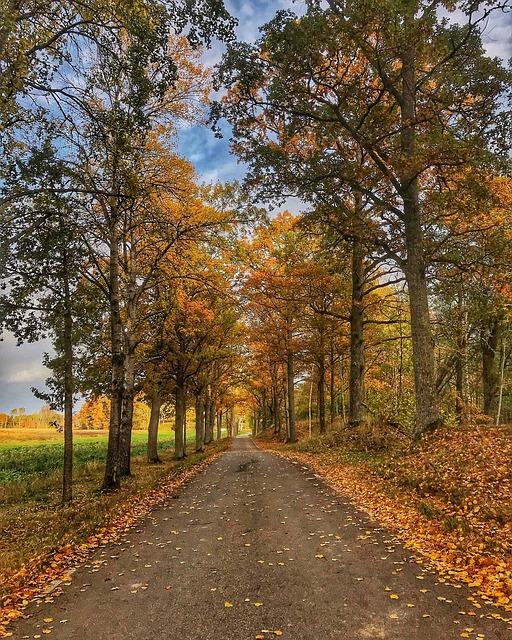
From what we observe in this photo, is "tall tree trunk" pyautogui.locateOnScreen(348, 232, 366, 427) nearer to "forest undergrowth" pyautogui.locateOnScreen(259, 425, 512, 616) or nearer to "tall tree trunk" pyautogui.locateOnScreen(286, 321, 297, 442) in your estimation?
"forest undergrowth" pyautogui.locateOnScreen(259, 425, 512, 616)

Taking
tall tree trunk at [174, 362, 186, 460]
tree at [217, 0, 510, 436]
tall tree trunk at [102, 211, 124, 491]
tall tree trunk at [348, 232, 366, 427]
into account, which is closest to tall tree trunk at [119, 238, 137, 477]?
tall tree trunk at [102, 211, 124, 491]

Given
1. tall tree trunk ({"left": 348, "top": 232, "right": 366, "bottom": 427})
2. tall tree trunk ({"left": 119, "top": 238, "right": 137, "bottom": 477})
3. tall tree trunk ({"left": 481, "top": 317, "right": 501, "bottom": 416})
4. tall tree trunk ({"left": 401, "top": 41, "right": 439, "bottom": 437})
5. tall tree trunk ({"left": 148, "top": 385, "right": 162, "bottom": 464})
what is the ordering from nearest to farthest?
tall tree trunk ({"left": 401, "top": 41, "right": 439, "bottom": 437}) → tall tree trunk ({"left": 119, "top": 238, "right": 137, "bottom": 477}) → tall tree trunk ({"left": 348, "top": 232, "right": 366, "bottom": 427}) → tall tree trunk ({"left": 148, "top": 385, "right": 162, "bottom": 464}) → tall tree trunk ({"left": 481, "top": 317, "right": 501, "bottom": 416})

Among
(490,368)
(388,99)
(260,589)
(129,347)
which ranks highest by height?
(388,99)

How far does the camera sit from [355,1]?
374 inches

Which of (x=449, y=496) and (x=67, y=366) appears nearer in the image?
(x=449, y=496)

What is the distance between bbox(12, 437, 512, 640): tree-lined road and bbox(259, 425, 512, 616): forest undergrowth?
430 millimetres

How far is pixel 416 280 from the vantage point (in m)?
12.7

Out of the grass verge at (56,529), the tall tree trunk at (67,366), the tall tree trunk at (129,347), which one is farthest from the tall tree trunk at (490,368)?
the tall tree trunk at (67,366)

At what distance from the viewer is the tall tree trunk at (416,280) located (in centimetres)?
1207

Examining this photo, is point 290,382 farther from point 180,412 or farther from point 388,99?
point 388,99

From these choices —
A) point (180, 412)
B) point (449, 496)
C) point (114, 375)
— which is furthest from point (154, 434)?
point (449, 496)

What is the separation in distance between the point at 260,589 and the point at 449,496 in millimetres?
4940

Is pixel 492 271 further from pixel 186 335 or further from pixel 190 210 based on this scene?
pixel 186 335

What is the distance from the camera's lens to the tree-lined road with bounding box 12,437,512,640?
401cm
